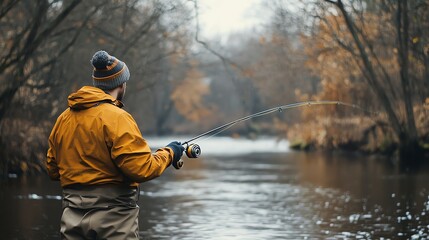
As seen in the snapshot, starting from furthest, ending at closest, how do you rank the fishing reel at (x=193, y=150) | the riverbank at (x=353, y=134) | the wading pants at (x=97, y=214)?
the riverbank at (x=353, y=134) → the fishing reel at (x=193, y=150) → the wading pants at (x=97, y=214)

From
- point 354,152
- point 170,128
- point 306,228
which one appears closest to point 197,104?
point 170,128

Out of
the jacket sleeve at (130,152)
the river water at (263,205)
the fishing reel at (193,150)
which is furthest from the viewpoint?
the river water at (263,205)

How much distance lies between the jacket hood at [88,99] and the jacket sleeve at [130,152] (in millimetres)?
186

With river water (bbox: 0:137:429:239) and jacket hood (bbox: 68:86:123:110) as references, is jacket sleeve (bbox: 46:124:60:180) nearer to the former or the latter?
jacket hood (bbox: 68:86:123:110)

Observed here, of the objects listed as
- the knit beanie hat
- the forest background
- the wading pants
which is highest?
the forest background

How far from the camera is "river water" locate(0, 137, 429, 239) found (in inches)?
412

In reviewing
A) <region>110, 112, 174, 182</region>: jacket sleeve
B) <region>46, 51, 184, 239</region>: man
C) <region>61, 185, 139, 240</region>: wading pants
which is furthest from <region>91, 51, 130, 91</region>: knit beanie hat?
<region>61, 185, 139, 240</region>: wading pants

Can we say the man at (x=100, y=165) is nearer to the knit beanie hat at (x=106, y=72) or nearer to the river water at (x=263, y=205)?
the knit beanie hat at (x=106, y=72)

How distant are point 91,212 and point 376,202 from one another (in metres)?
10.4

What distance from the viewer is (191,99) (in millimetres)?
68688

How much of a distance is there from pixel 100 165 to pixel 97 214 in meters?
0.27

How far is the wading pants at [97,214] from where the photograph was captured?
14.7ft

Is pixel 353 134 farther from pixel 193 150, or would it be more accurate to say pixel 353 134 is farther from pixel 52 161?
pixel 52 161

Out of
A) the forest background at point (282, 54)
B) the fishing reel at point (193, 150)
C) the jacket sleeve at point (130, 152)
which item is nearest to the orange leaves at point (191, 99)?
the forest background at point (282, 54)
